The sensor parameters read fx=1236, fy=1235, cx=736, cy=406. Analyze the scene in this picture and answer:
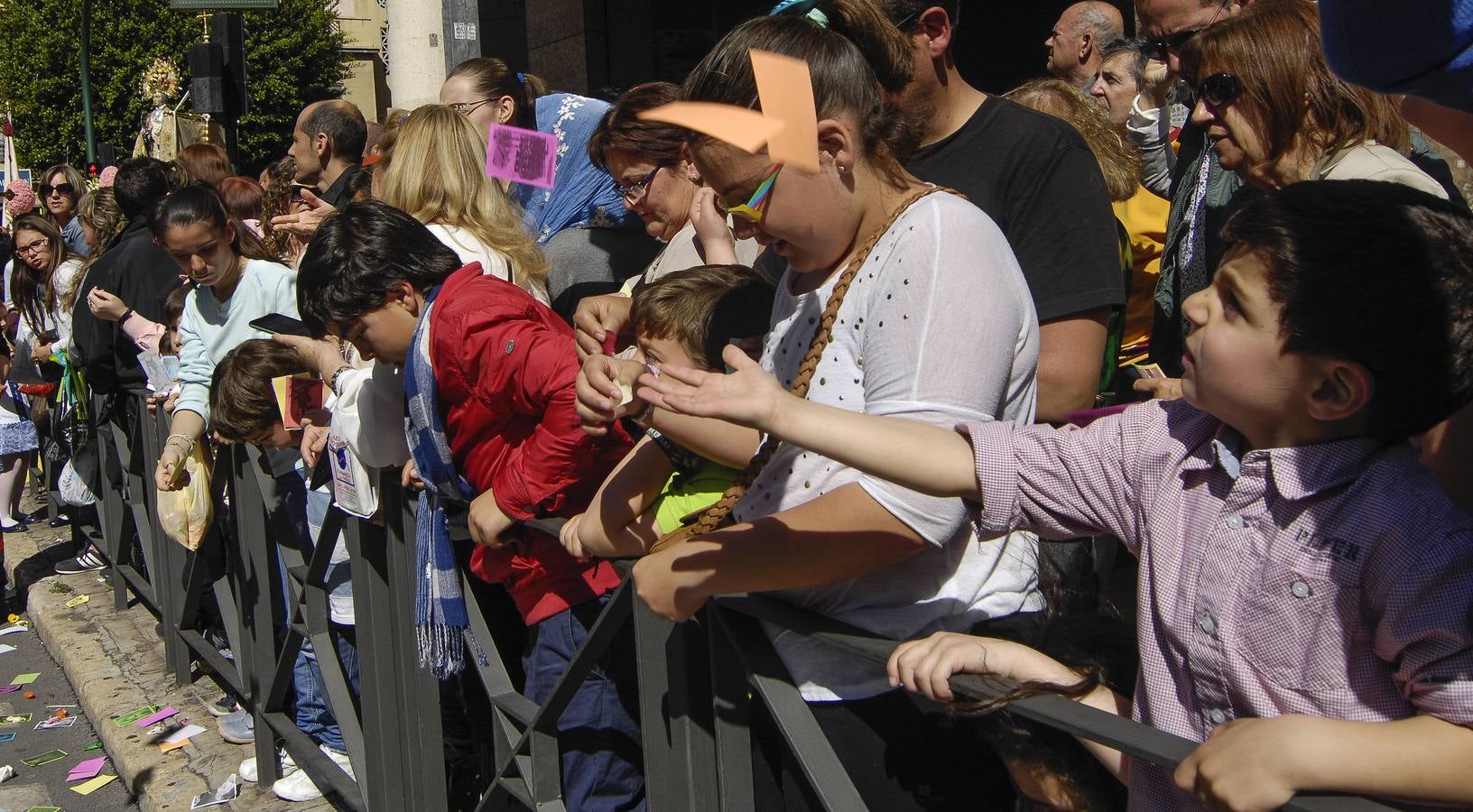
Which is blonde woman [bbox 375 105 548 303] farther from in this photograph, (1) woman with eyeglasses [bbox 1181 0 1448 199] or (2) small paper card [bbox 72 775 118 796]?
(2) small paper card [bbox 72 775 118 796]

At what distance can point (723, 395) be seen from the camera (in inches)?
54.0

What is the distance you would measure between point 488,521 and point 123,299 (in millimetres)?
3895

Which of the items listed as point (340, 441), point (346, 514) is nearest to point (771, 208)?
point (340, 441)

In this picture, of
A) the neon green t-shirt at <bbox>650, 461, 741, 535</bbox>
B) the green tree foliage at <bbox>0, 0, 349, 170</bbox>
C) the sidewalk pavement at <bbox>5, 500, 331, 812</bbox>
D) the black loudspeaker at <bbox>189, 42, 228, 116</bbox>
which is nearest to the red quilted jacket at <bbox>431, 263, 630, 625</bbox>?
the neon green t-shirt at <bbox>650, 461, 741, 535</bbox>

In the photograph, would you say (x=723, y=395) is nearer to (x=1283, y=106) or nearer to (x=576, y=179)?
(x=1283, y=106)

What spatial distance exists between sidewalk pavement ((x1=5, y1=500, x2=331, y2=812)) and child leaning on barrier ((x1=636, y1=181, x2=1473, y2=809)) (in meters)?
3.18

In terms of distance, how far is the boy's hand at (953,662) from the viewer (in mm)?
1414

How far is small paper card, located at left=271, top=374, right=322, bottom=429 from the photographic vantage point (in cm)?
347

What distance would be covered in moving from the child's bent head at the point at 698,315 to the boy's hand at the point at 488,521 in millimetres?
610

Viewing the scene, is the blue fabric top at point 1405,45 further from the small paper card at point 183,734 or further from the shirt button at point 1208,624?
the small paper card at point 183,734

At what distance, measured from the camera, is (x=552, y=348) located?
2.52 m

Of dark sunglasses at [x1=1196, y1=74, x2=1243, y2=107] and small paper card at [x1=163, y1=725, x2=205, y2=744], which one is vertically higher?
dark sunglasses at [x1=1196, y1=74, x2=1243, y2=107]

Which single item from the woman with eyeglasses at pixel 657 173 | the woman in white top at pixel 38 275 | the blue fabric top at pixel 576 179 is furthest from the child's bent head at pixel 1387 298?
the woman in white top at pixel 38 275

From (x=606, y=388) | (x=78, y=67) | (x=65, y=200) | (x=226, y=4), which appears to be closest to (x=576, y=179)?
(x=606, y=388)
